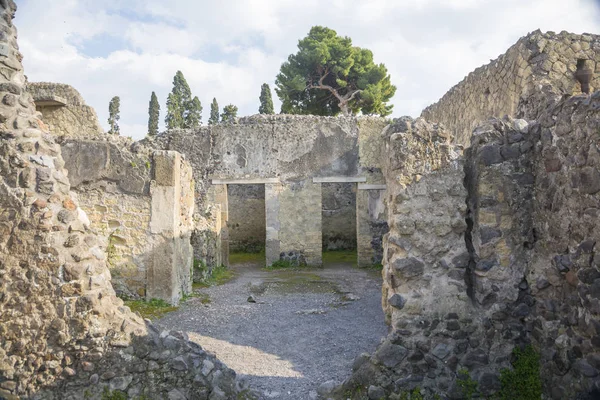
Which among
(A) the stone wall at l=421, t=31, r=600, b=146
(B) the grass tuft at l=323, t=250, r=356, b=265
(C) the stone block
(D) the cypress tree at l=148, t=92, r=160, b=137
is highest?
(D) the cypress tree at l=148, t=92, r=160, b=137

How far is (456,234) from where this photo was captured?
144 inches

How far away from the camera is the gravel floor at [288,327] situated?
4297mm

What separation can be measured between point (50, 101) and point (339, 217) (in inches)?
343

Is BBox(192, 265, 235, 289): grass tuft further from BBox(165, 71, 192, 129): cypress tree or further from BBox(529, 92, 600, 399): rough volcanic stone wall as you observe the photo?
BBox(165, 71, 192, 129): cypress tree

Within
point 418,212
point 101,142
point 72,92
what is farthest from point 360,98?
point 418,212

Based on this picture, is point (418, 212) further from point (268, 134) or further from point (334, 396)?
point (268, 134)

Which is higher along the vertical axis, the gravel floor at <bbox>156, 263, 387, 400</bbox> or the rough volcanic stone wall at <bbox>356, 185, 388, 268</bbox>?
the rough volcanic stone wall at <bbox>356, 185, 388, 268</bbox>

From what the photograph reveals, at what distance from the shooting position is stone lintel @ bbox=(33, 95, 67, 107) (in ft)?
35.6

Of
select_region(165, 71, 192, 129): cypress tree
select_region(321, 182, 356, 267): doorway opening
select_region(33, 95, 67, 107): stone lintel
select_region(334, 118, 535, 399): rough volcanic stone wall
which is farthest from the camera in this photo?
select_region(165, 71, 192, 129): cypress tree

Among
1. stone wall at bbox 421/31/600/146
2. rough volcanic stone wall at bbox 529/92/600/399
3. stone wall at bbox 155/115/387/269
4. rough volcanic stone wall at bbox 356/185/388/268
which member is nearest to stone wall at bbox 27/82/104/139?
stone wall at bbox 155/115/387/269

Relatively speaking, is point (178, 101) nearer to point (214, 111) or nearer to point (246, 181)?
point (214, 111)

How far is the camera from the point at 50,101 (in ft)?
36.0

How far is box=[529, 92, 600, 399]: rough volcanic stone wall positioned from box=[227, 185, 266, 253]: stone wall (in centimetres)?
1217

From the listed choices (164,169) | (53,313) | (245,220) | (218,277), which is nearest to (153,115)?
(245,220)
